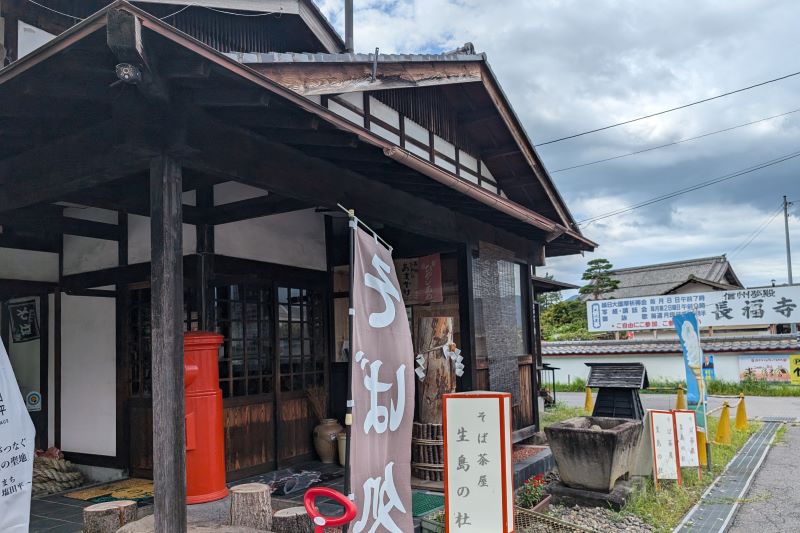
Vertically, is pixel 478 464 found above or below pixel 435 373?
below

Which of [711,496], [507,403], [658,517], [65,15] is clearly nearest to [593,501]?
[658,517]

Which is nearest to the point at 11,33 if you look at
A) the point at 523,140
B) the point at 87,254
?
the point at 87,254

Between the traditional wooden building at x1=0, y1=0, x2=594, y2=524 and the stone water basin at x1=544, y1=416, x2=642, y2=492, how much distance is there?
138cm

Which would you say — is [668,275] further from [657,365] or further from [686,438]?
[686,438]

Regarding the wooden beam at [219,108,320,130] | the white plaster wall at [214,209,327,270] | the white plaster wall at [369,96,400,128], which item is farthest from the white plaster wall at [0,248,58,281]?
the wooden beam at [219,108,320,130]

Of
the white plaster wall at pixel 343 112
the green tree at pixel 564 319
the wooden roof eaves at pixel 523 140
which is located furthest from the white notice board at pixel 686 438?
the green tree at pixel 564 319

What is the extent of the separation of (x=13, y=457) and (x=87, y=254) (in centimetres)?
422

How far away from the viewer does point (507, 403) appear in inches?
174

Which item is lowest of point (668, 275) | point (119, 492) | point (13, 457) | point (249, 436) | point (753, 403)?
point (753, 403)

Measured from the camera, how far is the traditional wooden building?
12.0 ft

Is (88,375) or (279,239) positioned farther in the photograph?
(279,239)

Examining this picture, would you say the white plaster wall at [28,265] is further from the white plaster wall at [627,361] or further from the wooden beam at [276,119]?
the white plaster wall at [627,361]

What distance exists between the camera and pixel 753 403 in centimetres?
1783

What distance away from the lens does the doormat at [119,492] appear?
20.7 ft
